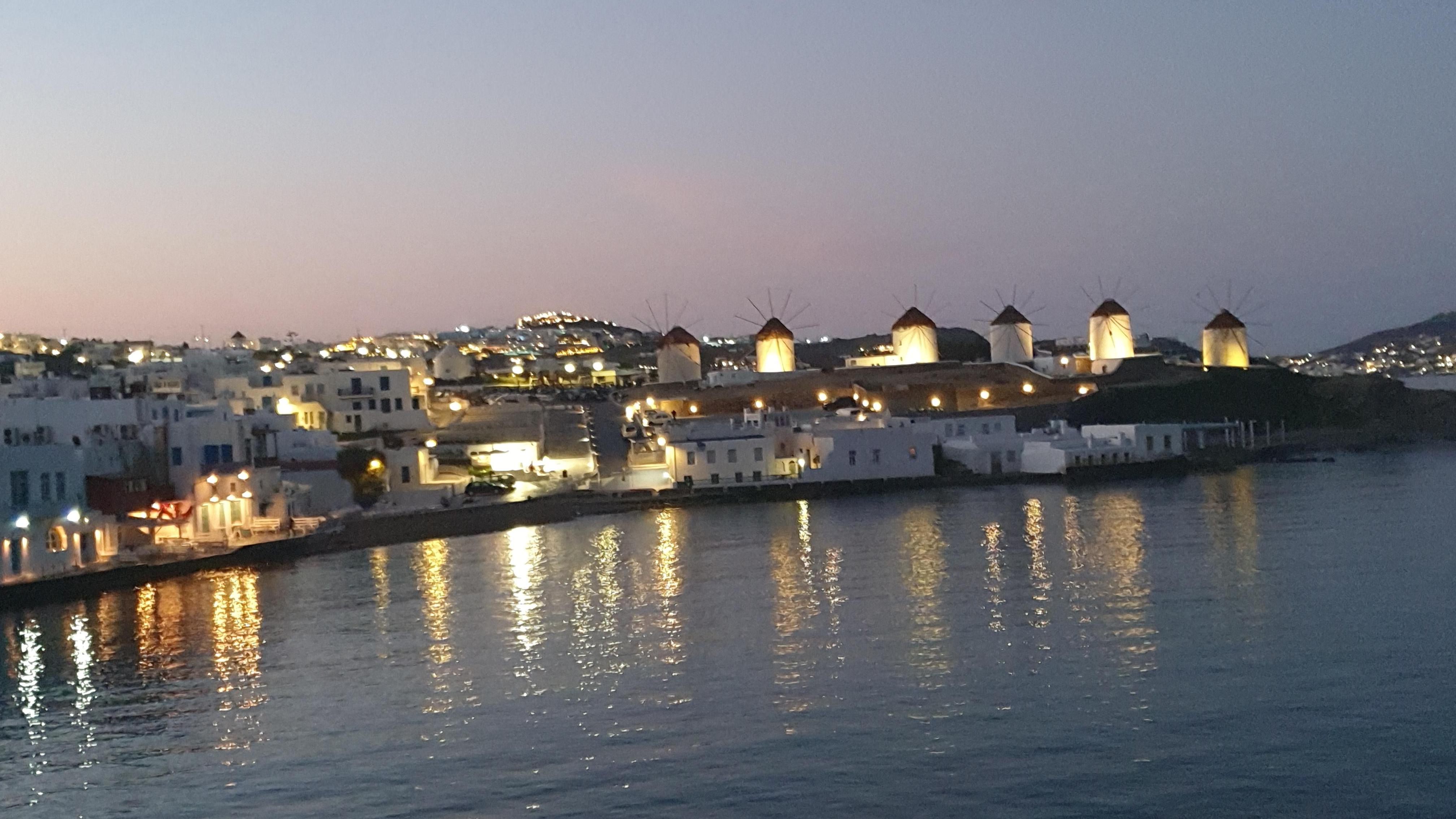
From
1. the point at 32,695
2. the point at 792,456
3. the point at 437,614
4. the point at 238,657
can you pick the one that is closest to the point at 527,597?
the point at 437,614

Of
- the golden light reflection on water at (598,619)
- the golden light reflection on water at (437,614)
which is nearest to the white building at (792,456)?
the golden light reflection on water at (437,614)

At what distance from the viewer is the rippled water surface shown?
1087cm

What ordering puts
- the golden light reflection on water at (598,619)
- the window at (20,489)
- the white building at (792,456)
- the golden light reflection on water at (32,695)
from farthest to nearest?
the white building at (792,456) < the window at (20,489) < the golden light reflection on water at (598,619) < the golden light reflection on water at (32,695)

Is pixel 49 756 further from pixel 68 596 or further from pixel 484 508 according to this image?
pixel 484 508

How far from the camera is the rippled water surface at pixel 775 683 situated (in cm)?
1087

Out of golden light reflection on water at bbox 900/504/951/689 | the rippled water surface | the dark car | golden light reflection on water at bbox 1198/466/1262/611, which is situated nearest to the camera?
the rippled water surface

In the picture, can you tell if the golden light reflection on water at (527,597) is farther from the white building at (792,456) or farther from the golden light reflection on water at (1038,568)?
the white building at (792,456)

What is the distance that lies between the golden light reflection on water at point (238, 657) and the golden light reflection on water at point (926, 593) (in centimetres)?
587

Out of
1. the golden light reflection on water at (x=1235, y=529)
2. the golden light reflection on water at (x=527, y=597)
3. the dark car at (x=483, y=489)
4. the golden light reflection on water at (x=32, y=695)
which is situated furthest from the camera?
the dark car at (x=483, y=489)

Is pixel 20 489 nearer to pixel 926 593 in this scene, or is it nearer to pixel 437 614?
pixel 437 614

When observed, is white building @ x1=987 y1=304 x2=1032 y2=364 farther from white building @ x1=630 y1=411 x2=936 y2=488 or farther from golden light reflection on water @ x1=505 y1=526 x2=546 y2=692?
golden light reflection on water @ x1=505 y1=526 x2=546 y2=692

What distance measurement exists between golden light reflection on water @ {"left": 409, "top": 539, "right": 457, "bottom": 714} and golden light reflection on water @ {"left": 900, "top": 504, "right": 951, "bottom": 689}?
432cm

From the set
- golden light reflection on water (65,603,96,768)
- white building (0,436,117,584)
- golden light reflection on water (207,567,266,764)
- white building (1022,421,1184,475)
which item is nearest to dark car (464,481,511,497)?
golden light reflection on water (207,567,266,764)

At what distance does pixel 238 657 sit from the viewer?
54.6 feet
